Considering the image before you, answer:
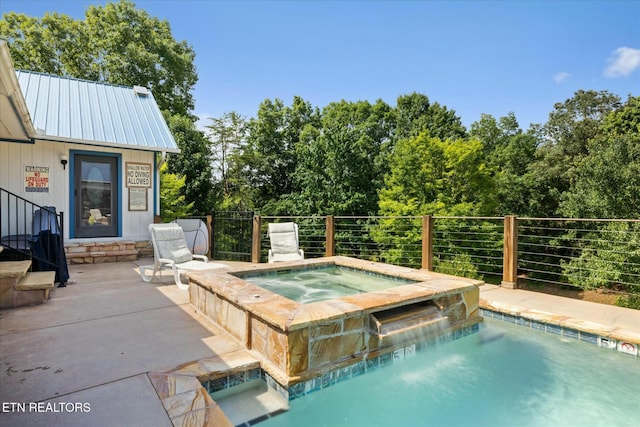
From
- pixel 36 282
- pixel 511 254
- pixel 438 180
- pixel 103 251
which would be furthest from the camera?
pixel 438 180

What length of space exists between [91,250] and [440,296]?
6759 mm

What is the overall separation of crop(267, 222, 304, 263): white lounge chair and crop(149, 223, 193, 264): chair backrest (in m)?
1.60

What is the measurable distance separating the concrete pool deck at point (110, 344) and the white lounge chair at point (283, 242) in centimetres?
204

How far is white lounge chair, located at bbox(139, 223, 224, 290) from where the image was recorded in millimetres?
5117

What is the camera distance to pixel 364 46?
13.2 metres

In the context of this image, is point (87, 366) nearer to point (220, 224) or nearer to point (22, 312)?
point (22, 312)

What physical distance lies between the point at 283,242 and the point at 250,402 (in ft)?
14.2

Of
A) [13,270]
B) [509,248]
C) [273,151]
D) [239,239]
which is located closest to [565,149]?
[273,151]

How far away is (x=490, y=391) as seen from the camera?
287cm

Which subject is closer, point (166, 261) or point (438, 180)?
point (166, 261)

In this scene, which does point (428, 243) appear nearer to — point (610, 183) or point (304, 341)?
point (304, 341)

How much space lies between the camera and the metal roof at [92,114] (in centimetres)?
682

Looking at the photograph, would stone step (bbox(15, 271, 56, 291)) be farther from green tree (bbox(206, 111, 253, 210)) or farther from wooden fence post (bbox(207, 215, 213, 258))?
green tree (bbox(206, 111, 253, 210))

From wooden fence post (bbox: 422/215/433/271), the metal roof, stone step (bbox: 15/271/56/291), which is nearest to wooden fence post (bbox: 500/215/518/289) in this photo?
wooden fence post (bbox: 422/215/433/271)
